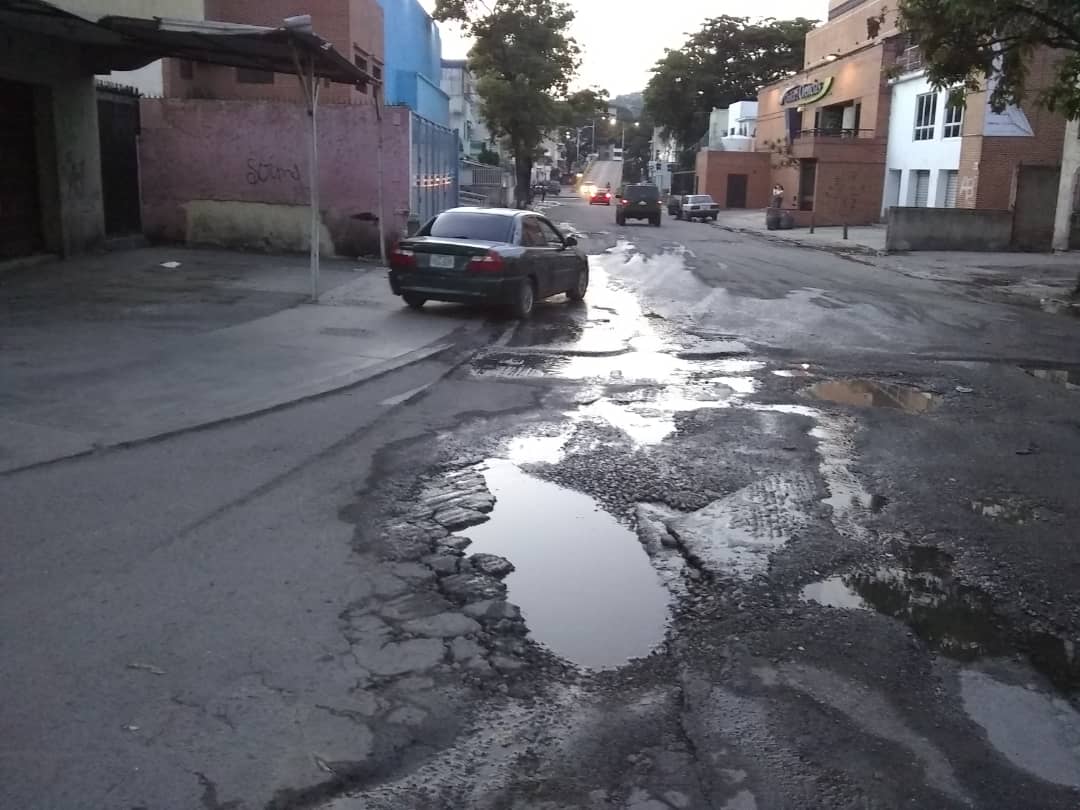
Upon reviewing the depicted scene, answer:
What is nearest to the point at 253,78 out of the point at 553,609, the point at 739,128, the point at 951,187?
the point at 951,187

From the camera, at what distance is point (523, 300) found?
46.2 ft

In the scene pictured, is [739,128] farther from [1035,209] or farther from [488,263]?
[488,263]

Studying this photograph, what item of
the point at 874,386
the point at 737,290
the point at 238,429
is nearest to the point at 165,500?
the point at 238,429

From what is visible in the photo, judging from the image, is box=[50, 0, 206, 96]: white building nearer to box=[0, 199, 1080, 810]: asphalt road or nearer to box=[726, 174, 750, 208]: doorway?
box=[0, 199, 1080, 810]: asphalt road

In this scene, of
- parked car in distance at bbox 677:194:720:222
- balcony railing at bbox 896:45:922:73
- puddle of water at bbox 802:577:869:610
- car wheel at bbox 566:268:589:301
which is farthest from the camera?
parked car in distance at bbox 677:194:720:222

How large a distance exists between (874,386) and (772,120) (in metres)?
57.5

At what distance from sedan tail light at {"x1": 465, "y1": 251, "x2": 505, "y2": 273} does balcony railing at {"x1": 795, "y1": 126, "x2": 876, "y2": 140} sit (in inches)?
1490

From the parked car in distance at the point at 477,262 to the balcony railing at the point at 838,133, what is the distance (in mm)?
36720

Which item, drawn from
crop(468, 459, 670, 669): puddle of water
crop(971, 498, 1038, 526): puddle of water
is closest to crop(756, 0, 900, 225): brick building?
crop(971, 498, 1038, 526): puddle of water

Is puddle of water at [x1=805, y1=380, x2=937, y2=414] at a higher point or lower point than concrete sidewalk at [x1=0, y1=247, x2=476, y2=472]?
lower

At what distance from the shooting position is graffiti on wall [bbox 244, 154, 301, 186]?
68.7 ft

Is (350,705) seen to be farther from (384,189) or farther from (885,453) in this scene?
(384,189)

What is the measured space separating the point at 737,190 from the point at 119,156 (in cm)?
5140

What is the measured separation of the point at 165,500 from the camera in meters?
6.18
